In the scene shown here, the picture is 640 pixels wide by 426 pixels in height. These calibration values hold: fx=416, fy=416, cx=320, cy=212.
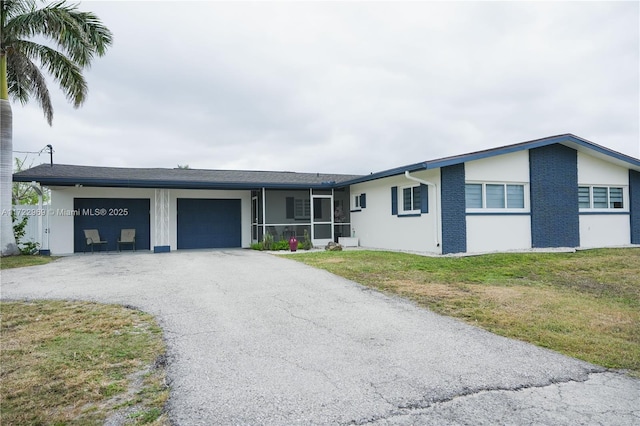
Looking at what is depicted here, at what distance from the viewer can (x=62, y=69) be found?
1420cm

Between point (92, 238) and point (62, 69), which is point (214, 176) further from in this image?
point (62, 69)

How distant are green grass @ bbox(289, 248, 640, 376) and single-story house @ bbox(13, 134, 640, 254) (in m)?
1.40

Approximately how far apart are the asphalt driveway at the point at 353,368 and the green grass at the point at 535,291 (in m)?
0.48

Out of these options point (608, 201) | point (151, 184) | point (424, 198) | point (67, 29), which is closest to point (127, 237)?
point (151, 184)

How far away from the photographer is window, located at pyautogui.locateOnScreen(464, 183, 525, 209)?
13.4m

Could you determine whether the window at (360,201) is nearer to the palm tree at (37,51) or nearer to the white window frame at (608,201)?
the white window frame at (608,201)

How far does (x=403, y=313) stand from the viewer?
602 cm

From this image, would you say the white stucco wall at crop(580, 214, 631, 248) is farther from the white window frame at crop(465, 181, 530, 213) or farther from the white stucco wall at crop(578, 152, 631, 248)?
the white window frame at crop(465, 181, 530, 213)

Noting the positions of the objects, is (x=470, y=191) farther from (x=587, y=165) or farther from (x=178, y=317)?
(x=178, y=317)

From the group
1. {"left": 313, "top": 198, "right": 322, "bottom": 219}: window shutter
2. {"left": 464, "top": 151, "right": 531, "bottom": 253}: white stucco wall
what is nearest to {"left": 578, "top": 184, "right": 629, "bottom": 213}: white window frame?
{"left": 464, "top": 151, "right": 531, "bottom": 253}: white stucco wall

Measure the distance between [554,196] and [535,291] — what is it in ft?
26.7

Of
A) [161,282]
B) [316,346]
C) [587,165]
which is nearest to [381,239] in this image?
[587,165]

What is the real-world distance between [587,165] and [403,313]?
12852 millimetres

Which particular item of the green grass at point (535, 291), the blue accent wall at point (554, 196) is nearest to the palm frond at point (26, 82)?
the green grass at point (535, 291)
